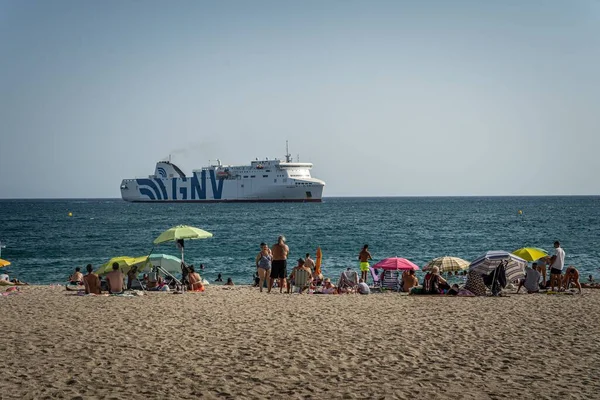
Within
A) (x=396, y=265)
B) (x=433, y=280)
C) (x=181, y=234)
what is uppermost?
(x=181, y=234)

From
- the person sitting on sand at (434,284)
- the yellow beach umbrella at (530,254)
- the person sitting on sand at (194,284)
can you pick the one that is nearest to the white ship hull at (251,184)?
the yellow beach umbrella at (530,254)

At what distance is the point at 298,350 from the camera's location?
8.20m

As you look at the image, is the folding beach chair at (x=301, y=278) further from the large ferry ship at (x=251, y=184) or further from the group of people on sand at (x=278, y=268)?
the large ferry ship at (x=251, y=184)

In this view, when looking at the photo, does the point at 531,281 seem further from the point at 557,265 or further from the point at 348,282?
the point at 348,282

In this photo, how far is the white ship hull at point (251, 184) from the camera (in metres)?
107

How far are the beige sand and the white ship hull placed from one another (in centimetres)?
9476

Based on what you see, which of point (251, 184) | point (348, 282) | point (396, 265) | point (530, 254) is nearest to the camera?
point (348, 282)

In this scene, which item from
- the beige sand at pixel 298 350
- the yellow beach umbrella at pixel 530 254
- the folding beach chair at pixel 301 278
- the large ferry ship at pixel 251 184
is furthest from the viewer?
the large ferry ship at pixel 251 184

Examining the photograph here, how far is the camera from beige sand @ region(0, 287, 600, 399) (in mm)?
6656

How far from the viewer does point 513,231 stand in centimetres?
4969

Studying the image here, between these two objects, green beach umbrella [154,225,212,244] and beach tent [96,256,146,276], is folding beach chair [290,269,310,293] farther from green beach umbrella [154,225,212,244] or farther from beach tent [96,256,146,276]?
beach tent [96,256,146,276]

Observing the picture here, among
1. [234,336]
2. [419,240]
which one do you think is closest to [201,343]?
[234,336]

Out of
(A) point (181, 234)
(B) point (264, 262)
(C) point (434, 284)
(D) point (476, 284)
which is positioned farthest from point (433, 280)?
(A) point (181, 234)

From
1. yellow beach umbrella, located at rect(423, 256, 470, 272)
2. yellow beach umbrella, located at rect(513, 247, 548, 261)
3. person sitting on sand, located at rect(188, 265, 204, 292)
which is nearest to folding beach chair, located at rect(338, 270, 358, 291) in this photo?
yellow beach umbrella, located at rect(423, 256, 470, 272)
